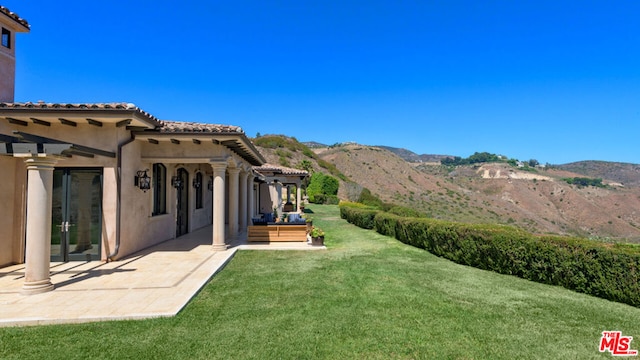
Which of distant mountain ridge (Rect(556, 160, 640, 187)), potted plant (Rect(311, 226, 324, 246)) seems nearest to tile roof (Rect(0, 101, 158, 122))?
potted plant (Rect(311, 226, 324, 246))

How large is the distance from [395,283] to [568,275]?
12.1 feet

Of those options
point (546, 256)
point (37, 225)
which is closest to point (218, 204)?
point (37, 225)

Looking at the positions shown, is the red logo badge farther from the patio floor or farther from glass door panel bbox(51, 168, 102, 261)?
glass door panel bbox(51, 168, 102, 261)

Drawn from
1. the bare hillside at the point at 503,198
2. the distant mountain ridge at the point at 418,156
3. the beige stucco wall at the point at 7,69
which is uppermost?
the distant mountain ridge at the point at 418,156

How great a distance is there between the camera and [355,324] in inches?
179

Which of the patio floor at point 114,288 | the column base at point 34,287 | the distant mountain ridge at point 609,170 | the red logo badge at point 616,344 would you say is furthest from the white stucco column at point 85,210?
the distant mountain ridge at point 609,170

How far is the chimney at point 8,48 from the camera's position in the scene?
7.91 metres

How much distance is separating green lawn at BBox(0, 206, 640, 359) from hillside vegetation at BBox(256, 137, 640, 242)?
4618 cm

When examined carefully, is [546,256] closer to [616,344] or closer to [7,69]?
[616,344]

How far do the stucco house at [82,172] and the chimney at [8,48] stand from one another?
1.0 inches

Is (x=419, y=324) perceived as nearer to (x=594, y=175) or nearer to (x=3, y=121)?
(x=3, y=121)

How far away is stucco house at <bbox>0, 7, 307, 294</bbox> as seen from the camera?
570cm

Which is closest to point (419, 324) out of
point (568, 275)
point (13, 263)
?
point (568, 275)

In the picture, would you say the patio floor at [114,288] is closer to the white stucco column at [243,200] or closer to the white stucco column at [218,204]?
the white stucco column at [218,204]
